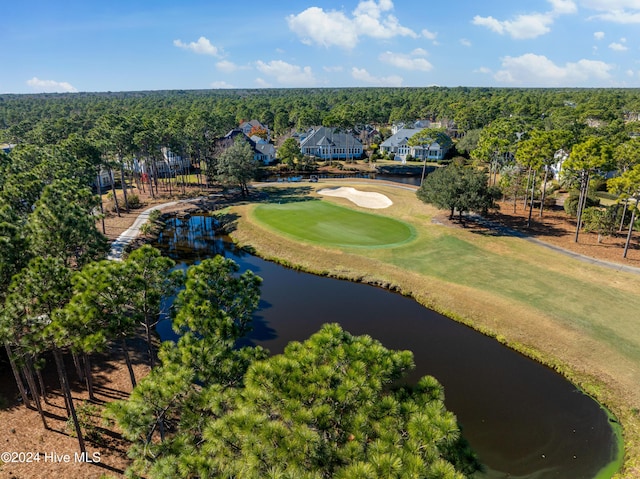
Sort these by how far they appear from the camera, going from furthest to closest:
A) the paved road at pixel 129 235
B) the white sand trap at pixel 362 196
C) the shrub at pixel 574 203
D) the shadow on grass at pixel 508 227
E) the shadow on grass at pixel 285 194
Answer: the shadow on grass at pixel 285 194 < the white sand trap at pixel 362 196 < the shrub at pixel 574 203 < the shadow on grass at pixel 508 227 < the paved road at pixel 129 235

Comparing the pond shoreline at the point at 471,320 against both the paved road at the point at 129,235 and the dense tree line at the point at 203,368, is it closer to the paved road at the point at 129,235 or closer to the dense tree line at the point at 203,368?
the paved road at the point at 129,235

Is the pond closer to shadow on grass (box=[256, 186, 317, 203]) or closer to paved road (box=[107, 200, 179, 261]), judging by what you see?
paved road (box=[107, 200, 179, 261])

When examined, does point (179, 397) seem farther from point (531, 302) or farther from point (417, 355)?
point (531, 302)

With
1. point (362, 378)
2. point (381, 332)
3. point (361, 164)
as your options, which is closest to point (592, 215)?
point (381, 332)

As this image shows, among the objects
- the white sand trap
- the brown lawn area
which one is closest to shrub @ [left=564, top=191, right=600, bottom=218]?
the white sand trap

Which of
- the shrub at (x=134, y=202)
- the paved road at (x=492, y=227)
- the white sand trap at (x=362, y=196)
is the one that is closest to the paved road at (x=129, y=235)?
the paved road at (x=492, y=227)

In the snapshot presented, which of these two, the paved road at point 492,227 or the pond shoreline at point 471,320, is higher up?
the paved road at point 492,227

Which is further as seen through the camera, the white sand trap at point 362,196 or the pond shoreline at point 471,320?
the white sand trap at point 362,196
